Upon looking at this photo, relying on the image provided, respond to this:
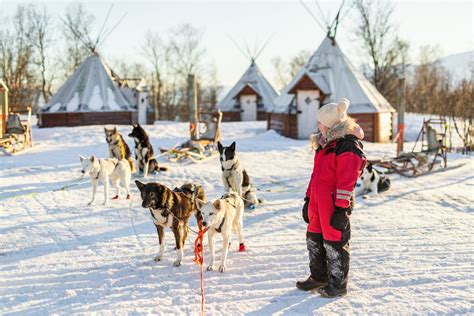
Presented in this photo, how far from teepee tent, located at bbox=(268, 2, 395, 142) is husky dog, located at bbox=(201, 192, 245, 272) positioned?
536 inches

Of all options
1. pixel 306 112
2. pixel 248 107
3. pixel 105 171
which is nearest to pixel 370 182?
pixel 105 171

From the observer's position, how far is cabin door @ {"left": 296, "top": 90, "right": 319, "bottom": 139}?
61.3 ft

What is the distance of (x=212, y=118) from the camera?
1570 centimetres

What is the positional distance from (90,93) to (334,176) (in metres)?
21.2

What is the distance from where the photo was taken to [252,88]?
27.9m

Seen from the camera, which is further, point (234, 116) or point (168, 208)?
point (234, 116)

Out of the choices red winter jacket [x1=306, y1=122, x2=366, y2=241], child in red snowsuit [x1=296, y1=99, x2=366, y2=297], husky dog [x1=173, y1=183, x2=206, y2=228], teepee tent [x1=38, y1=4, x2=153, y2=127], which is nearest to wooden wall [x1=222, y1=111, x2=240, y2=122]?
teepee tent [x1=38, y1=4, x2=153, y2=127]

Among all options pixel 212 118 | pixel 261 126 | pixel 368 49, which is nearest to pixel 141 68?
pixel 368 49

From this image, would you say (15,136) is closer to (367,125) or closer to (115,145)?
(115,145)

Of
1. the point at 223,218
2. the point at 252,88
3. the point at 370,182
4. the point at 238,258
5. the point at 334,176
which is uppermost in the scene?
the point at 252,88

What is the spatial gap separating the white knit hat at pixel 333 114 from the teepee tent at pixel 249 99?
2386cm

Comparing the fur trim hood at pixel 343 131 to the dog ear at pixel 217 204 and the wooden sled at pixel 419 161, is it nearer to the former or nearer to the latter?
the dog ear at pixel 217 204

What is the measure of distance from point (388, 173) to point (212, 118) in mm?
6656

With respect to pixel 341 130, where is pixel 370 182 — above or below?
below
